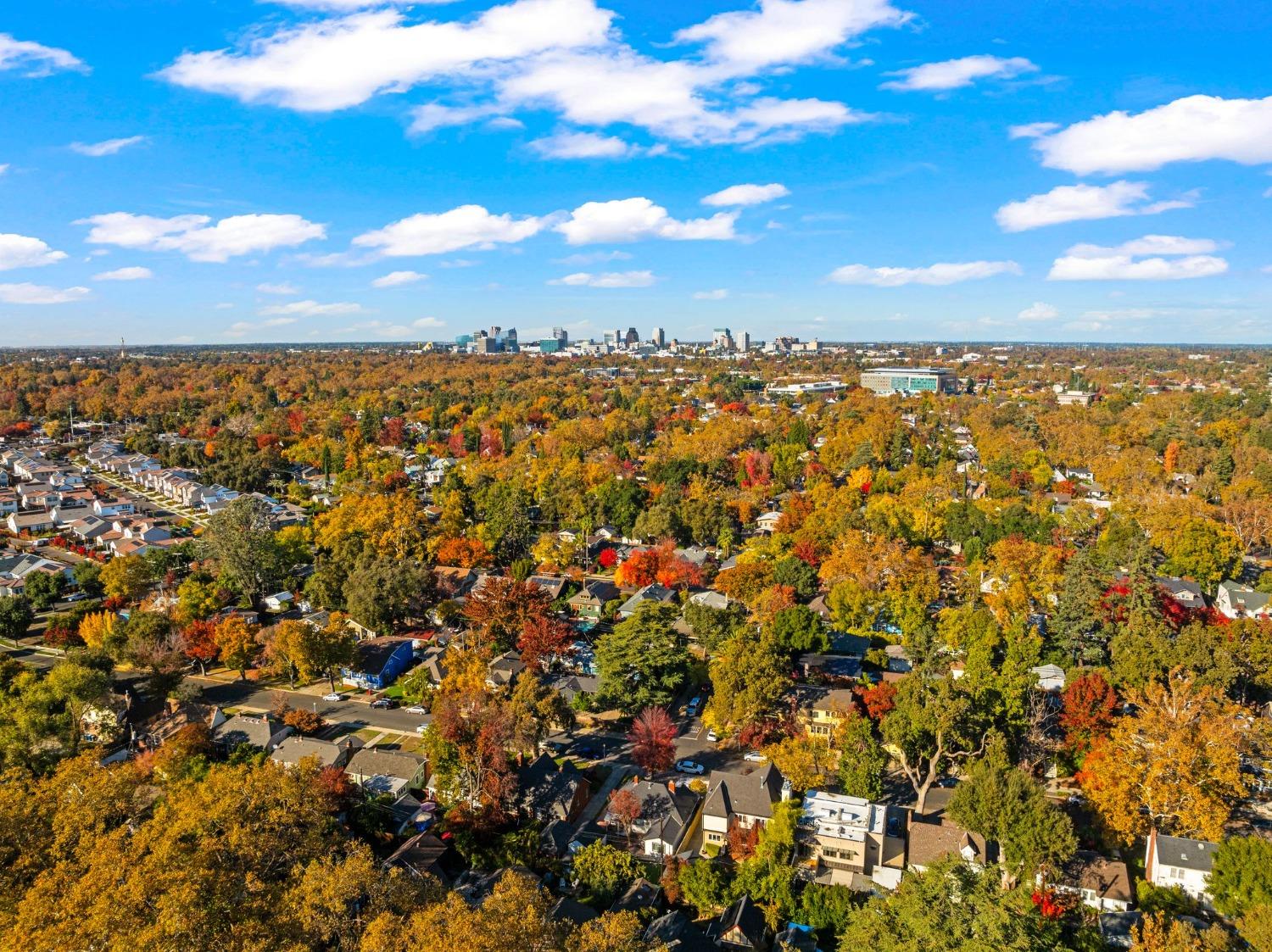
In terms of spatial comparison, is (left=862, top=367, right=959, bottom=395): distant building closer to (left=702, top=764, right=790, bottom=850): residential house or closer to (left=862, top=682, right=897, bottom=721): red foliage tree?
(left=862, top=682, right=897, bottom=721): red foliage tree

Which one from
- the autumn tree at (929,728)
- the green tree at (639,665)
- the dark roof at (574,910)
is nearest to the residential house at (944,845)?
the autumn tree at (929,728)

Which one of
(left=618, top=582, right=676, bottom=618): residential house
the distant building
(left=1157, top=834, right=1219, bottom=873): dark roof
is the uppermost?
the distant building

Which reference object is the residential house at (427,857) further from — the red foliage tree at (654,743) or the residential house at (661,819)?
the red foliage tree at (654,743)

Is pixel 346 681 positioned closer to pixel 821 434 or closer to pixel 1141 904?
pixel 1141 904

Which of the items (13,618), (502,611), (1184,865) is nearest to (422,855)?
(502,611)

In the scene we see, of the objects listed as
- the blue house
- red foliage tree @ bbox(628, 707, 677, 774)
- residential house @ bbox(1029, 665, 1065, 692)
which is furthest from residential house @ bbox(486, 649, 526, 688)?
residential house @ bbox(1029, 665, 1065, 692)
